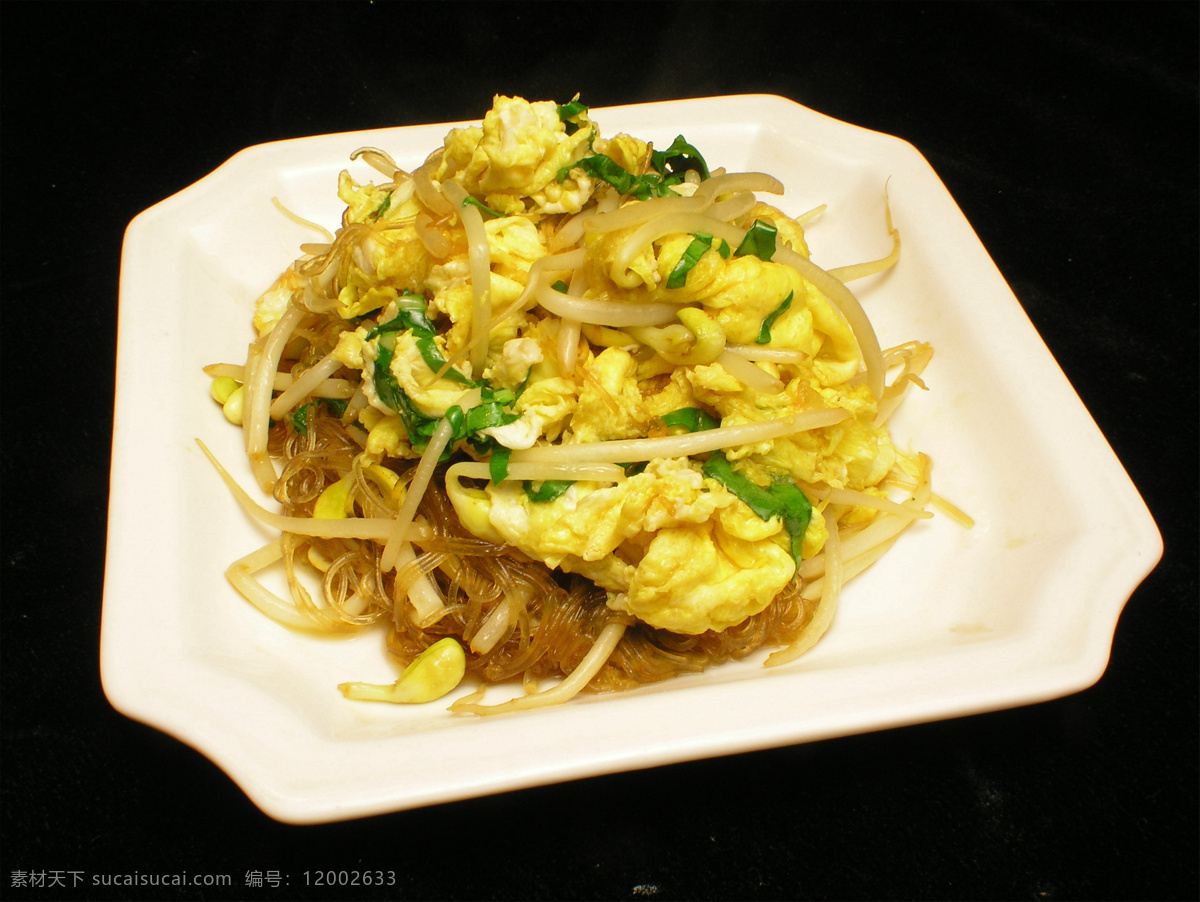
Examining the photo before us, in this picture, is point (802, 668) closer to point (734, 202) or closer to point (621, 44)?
point (734, 202)

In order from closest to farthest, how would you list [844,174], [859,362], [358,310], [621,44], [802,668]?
[802,668] → [358,310] → [859,362] → [844,174] → [621,44]

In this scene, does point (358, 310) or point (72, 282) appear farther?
point (72, 282)

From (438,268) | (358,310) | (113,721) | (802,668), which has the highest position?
(438,268)

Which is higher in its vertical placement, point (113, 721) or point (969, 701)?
point (969, 701)

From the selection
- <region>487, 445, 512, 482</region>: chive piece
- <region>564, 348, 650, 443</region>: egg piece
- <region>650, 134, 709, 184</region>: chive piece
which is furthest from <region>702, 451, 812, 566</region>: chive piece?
<region>650, 134, 709, 184</region>: chive piece

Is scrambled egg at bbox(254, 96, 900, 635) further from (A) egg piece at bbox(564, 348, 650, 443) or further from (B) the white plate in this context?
(B) the white plate

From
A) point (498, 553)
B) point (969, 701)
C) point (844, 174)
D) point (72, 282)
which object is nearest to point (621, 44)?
point (844, 174)
